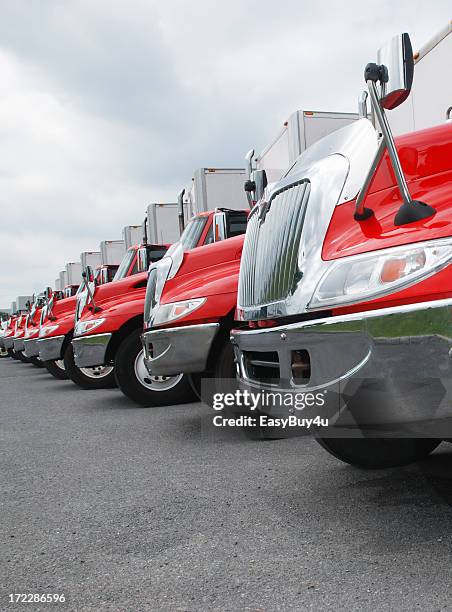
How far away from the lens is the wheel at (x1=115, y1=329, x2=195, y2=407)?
6414 mm

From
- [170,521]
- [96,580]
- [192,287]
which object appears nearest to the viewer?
[96,580]

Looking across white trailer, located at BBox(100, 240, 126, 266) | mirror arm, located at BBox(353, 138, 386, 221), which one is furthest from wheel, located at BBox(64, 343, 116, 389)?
white trailer, located at BBox(100, 240, 126, 266)

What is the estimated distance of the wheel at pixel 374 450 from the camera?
10.9 ft

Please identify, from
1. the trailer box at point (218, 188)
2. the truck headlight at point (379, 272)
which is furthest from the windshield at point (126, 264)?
the truck headlight at point (379, 272)

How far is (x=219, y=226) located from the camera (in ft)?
21.0

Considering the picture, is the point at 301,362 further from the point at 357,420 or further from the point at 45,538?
the point at 45,538

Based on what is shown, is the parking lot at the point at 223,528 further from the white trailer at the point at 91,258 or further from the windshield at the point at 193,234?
the white trailer at the point at 91,258

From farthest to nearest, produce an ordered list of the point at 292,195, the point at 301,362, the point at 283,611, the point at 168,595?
1. the point at 292,195
2. the point at 301,362
3. the point at 168,595
4. the point at 283,611

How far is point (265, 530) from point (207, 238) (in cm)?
430

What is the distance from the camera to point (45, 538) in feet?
8.94

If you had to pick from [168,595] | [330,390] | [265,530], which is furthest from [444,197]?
[168,595]

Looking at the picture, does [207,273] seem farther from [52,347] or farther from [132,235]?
[132,235]

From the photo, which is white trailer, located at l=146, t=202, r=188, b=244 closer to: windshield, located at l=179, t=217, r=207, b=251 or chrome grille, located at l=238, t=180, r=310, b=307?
windshield, located at l=179, t=217, r=207, b=251

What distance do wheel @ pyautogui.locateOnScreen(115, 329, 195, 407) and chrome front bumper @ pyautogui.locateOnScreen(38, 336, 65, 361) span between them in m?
3.24
